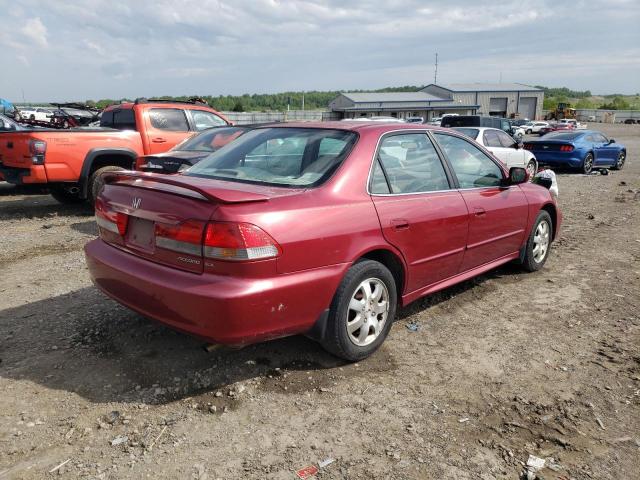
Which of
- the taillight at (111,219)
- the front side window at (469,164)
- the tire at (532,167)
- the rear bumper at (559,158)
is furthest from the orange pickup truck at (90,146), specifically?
the rear bumper at (559,158)

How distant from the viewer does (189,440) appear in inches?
106

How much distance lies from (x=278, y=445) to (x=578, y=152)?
15590 millimetres

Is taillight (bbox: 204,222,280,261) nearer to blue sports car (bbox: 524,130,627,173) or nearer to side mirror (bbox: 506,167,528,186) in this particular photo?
side mirror (bbox: 506,167,528,186)

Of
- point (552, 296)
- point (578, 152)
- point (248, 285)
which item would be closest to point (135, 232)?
point (248, 285)

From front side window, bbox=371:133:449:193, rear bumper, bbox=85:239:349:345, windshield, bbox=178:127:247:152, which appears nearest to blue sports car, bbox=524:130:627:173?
windshield, bbox=178:127:247:152

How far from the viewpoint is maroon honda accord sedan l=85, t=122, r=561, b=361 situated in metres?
2.82

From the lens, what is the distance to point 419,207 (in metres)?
3.81

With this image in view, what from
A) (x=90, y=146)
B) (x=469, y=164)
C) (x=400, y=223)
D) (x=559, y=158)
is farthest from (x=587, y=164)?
(x=400, y=223)

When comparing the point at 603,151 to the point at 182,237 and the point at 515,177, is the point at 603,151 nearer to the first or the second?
the point at 515,177

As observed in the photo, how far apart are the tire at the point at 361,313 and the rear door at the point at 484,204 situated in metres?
1.15

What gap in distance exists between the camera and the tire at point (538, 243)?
548cm

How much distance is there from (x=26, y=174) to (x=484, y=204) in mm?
6637

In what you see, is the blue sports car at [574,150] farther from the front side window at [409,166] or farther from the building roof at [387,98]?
the building roof at [387,98]

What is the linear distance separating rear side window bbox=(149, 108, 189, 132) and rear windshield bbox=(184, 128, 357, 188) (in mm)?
5312
